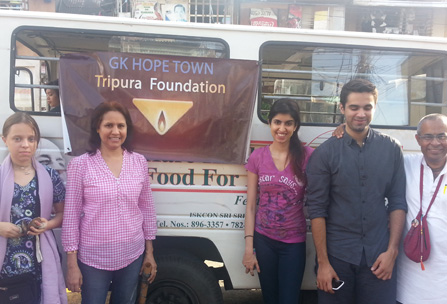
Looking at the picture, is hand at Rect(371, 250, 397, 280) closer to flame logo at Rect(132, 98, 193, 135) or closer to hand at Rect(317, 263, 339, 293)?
hand at Rect(317, 263, 339, 293)

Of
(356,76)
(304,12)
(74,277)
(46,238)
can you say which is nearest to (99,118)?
(46,238)

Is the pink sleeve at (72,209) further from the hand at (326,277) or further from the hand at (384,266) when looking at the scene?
the hand at (384,266)

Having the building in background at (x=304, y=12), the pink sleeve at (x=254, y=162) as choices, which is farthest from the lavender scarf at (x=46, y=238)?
the building in background at (x=304, y=12)

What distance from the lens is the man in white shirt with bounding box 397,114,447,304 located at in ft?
7.58

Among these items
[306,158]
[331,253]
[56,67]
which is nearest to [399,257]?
[331,253]

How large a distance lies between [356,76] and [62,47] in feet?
8.18

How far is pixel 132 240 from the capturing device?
96.6 inches

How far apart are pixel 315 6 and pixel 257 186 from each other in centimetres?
1061

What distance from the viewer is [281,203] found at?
2.67 metres

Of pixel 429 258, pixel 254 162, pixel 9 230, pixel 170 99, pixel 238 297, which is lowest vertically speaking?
pixel 238 297

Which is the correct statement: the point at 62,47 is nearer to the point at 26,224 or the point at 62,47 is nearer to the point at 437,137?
the point at 26,224

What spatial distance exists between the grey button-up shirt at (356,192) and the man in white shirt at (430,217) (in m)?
0.11

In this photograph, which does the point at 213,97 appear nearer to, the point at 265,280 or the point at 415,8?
the point at 265,280

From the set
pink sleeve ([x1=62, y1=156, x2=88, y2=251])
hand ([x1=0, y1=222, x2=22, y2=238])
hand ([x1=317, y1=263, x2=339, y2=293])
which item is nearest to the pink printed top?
hand ([x1=317, y1=263, x2=339, y2=293])
